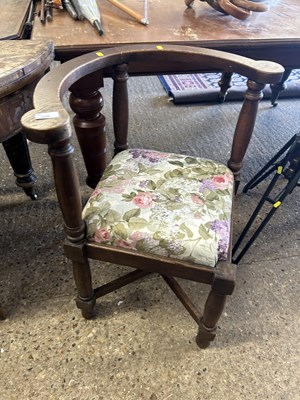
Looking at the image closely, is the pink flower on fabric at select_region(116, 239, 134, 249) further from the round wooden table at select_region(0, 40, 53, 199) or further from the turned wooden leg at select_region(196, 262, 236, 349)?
the round wooden table at select_region(0, 40, 53, 199)

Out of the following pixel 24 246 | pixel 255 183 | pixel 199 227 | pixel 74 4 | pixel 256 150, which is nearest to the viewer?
pixel 199 227

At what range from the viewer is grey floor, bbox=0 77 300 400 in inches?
35.7

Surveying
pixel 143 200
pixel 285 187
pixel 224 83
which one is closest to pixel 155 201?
pixel 143 200

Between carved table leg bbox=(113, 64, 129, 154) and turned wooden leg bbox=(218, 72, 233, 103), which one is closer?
carved table leg bbox=(113, 64, 129, 154)

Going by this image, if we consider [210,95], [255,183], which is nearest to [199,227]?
[255,183]

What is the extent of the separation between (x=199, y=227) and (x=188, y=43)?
0.55m

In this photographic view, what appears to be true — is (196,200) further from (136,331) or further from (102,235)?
(136,331)

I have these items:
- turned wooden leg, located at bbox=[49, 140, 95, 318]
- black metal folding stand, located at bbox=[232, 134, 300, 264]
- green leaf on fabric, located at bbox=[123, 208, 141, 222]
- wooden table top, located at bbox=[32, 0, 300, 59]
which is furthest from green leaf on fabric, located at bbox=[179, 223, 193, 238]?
wooden table top, located at bbox=[32, 0, 300, 59]

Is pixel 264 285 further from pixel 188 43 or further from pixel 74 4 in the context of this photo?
pixel 74 4

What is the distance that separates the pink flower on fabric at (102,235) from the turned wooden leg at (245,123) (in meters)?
0.45

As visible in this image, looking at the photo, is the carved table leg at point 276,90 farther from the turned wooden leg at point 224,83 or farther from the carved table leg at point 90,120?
the carved table leg at point 90,120

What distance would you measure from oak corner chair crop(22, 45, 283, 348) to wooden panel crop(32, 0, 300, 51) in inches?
3.3

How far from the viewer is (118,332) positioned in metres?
1.01

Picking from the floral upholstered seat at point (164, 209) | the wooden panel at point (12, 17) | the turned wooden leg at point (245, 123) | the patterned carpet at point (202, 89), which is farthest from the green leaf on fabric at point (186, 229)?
the patterned carpet at point (202, 89)
